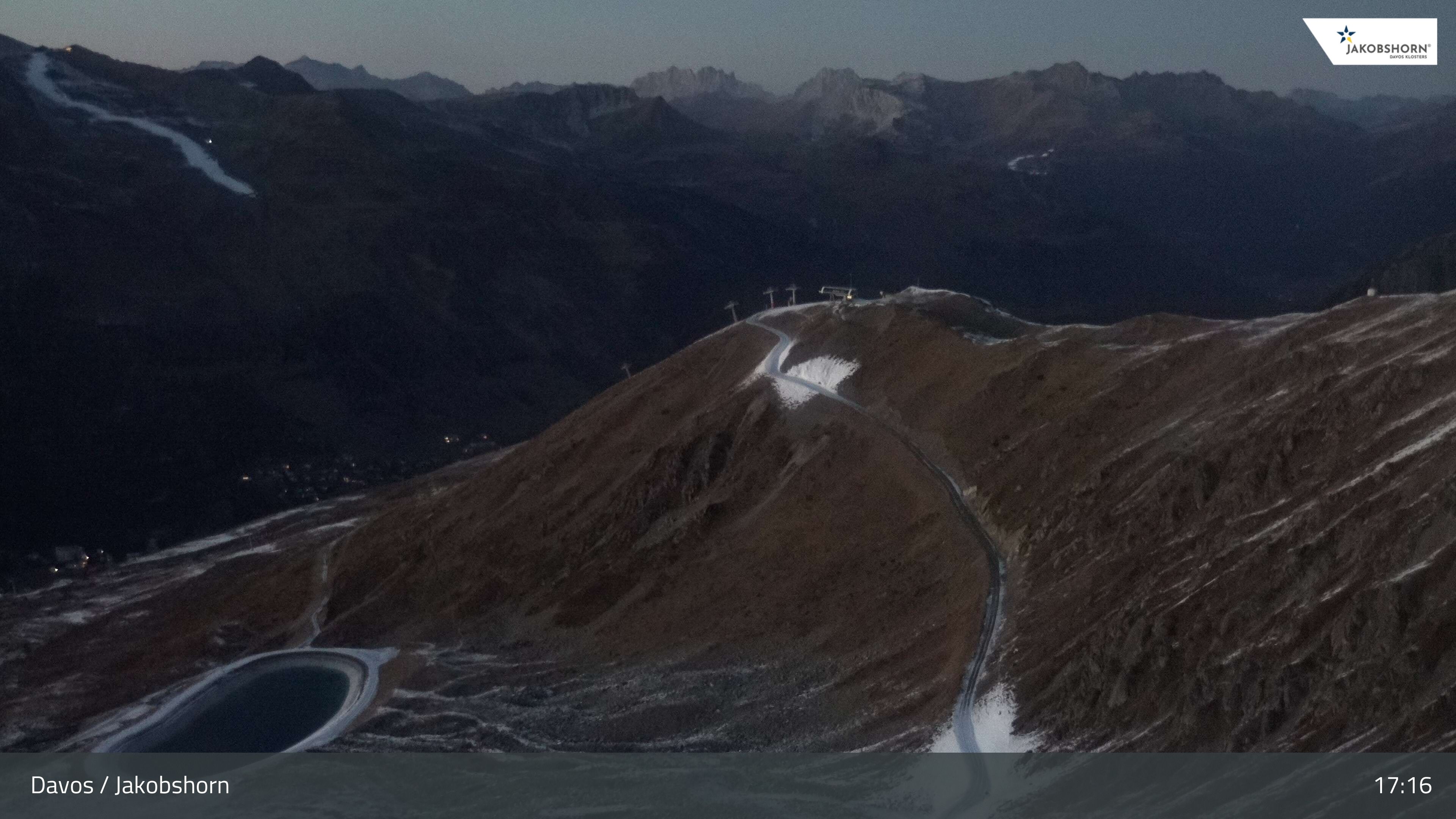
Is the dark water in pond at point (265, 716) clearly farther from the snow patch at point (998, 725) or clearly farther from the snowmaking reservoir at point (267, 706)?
the snow patch at point (998, 725)

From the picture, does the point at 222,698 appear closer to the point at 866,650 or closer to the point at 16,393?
the point at 866,650

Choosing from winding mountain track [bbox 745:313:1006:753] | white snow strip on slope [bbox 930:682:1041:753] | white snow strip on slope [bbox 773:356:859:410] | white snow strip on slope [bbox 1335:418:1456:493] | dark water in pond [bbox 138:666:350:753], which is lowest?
dark water in pond [bbox 138:666:350:753]

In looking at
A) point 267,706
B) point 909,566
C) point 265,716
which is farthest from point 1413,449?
point 267,706

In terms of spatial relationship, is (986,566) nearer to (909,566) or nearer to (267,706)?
(909,566)

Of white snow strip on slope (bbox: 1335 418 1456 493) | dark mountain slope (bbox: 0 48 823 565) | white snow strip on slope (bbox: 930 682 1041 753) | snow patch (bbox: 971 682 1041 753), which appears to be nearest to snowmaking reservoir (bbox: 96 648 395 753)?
white snow strip on slope (bbox: 930 682 1041 753)

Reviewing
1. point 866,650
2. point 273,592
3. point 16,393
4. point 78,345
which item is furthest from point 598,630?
point 78,345

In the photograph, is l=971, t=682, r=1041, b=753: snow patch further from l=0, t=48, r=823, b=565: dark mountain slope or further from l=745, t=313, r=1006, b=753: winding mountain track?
l=0, t=48, r=823, b=565: dark mountain slope
